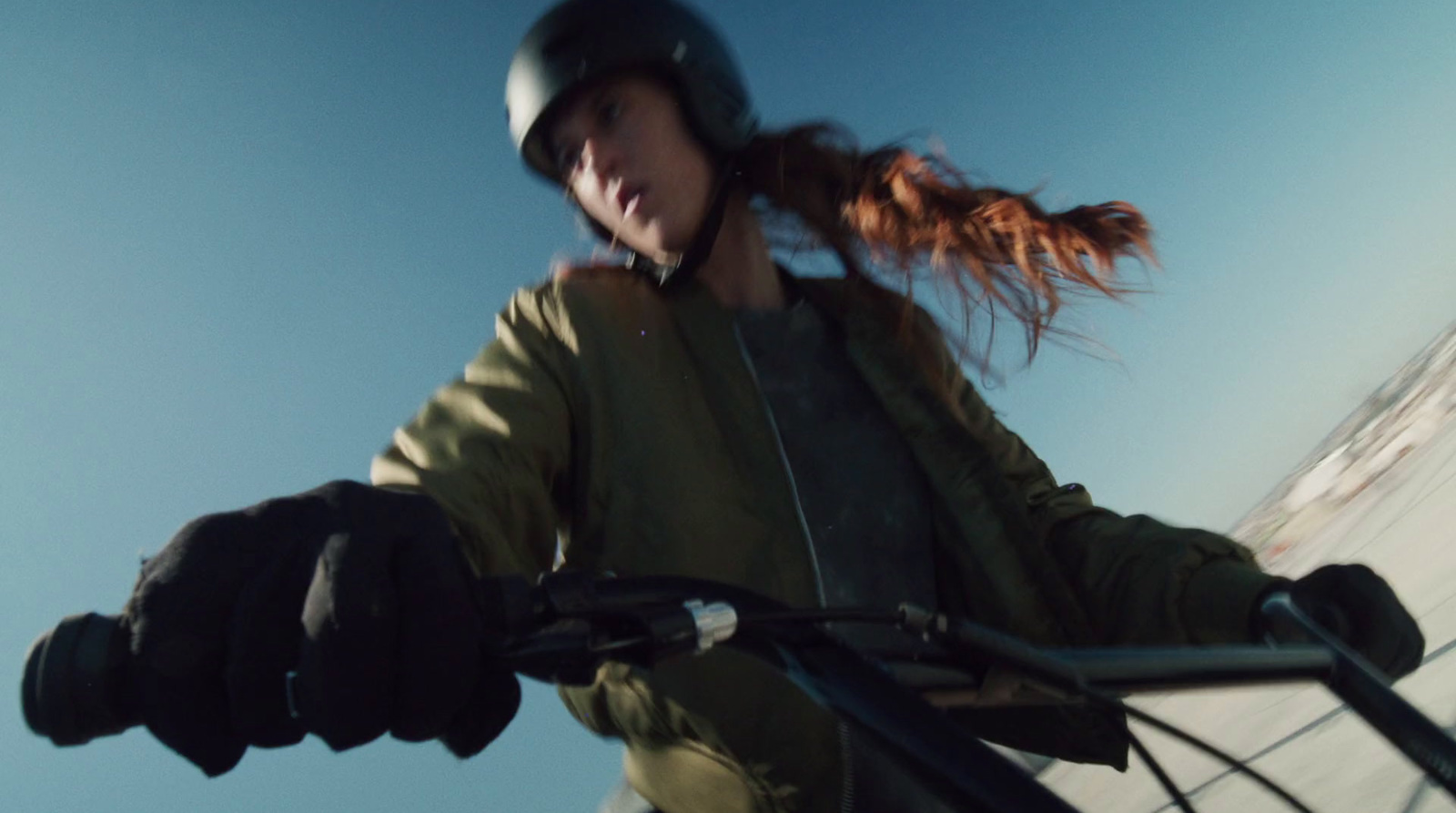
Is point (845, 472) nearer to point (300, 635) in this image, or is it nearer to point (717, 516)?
point (717, 516)

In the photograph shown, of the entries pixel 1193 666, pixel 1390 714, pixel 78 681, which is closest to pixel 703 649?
pixel 78 681

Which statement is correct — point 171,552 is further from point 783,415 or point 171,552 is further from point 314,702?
point 783,415

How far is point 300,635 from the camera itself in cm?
66

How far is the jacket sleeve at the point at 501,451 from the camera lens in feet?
4.24

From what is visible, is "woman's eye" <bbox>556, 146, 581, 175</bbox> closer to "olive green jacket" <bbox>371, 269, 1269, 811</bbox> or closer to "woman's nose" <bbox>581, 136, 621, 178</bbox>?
"woman's nose" <bbox>581, 136, 621, 178</bbox>

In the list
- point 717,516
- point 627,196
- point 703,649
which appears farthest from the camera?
point 627,196

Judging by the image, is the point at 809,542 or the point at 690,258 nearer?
the point at 809,542

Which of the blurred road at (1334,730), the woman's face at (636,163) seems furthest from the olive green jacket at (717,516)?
the blurred road at (1334,730)

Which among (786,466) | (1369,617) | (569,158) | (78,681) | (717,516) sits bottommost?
(78,681)

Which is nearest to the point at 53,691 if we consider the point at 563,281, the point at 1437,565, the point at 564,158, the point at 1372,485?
the point at 563,281

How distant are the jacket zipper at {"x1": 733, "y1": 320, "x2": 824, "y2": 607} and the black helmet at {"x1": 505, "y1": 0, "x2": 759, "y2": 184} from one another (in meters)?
0.56

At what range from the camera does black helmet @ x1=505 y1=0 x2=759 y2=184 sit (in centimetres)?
212

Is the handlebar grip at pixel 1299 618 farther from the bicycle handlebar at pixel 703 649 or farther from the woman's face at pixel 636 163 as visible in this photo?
the woman's face at pixel 636 163

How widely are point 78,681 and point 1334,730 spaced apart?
3110 mm
